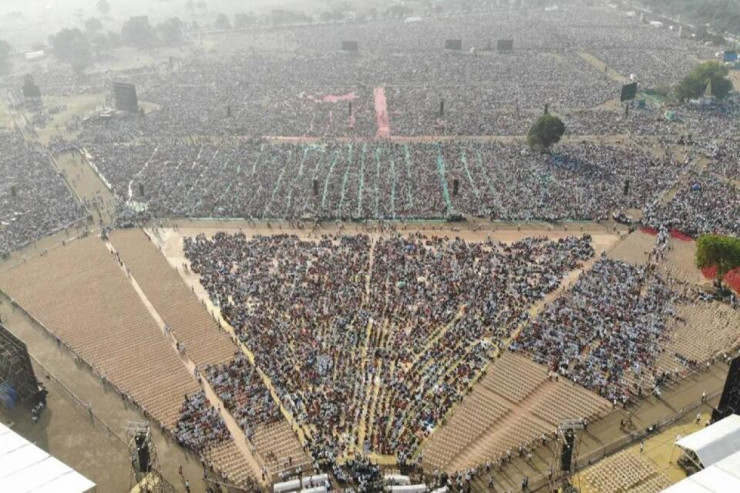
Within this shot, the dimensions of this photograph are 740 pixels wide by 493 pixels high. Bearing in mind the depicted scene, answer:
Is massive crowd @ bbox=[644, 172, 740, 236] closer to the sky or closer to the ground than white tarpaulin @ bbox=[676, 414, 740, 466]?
closer to the ground

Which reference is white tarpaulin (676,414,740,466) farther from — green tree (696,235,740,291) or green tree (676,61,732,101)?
green tree (676,61,732,101)

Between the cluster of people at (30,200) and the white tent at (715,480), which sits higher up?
the cluster of people at (30,200)

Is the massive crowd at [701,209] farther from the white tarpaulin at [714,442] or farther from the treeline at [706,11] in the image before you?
the treeline at [706,11]

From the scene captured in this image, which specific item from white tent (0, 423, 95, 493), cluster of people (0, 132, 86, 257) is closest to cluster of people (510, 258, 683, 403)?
white tent (0, 423, 95, 493)

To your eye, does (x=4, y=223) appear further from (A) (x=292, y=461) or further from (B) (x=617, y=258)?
(B) (x=617, y=258)

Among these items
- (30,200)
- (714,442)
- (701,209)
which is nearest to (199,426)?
(714,442)

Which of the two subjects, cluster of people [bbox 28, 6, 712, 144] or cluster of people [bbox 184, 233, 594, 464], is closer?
cluster of people [bbox 184, 233, 594, 464]

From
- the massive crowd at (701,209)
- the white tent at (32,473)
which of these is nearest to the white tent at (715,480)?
the white tent at (32,473)
